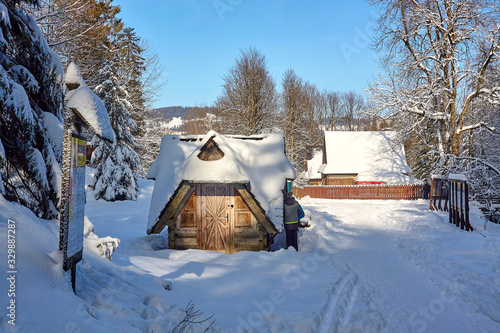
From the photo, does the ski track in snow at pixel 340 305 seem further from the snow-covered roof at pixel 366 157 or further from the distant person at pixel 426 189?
the snow-covered roof at pixel 366 157

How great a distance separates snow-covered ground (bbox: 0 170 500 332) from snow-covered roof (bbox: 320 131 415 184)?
80.4ft

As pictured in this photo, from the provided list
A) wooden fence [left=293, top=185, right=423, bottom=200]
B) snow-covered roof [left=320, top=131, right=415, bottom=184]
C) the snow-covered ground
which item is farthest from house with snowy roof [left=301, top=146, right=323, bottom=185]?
the snow-covered ground

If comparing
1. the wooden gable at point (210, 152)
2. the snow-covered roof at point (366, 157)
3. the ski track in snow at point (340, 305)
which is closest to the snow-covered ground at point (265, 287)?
the ski track in snow at point (340, 305)

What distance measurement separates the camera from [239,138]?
12672mm

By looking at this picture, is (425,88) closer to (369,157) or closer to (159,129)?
(369,157)

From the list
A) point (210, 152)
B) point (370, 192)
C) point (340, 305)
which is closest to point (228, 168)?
point (210, 152)

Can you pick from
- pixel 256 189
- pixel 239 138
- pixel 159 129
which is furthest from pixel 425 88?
pixel 159 129

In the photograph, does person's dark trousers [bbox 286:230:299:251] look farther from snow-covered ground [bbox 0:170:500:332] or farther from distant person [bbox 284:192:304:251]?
snow-covered ground [bbox 0:170:500:332]

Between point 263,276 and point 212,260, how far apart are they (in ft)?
6.44

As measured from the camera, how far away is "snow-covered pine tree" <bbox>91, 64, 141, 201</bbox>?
69.1 ft

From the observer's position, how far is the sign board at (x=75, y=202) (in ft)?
12.2

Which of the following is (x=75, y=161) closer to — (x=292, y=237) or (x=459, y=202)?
(x=292, y=237)

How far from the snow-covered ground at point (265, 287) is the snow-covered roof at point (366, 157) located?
24.5 meters

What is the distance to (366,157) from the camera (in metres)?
36.6
